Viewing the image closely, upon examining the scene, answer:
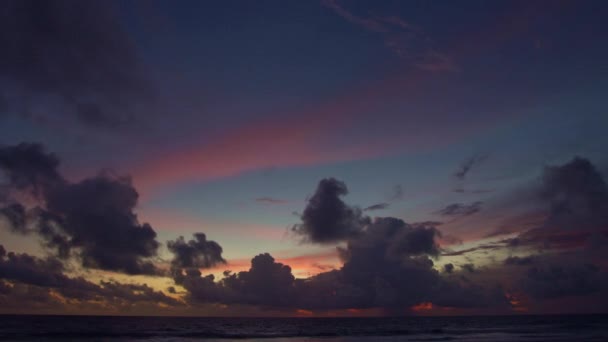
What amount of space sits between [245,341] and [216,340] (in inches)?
256

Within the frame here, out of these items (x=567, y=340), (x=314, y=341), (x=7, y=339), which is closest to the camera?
(x=567, y=340)

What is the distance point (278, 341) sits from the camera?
89.6m

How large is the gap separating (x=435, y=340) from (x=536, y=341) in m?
17.9

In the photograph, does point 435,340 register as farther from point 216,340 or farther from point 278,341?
point 216,340

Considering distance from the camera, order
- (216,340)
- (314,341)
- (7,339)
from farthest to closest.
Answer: (216,340) < (314,341) < (7,339)

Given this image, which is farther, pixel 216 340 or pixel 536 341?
pixel 216 340

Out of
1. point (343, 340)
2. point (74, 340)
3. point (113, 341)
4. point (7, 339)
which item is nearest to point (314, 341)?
point (343, 340)

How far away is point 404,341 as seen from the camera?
273 feet

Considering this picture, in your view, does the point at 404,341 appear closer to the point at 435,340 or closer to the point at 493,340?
the point at 435,340

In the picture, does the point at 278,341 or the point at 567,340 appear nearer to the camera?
the point at 567,340

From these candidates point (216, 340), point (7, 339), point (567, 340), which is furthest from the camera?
point (216, 340)

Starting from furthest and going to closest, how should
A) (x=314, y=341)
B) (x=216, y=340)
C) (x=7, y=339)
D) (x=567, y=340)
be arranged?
(x=216, y=340) < (x=314, y=341) < (x=7, y=339) < (x=567, y=340)

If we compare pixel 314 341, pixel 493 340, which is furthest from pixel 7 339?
pixel 493 340

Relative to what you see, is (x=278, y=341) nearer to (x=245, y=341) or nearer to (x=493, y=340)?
(x=245, y=341)
